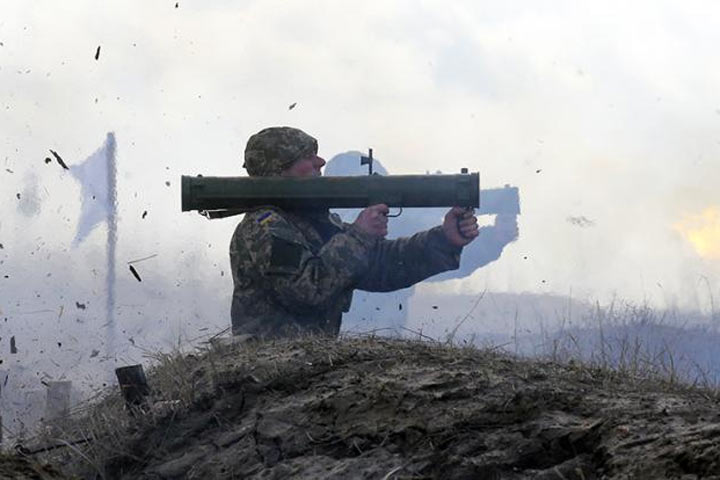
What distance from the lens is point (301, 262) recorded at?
26.8ft

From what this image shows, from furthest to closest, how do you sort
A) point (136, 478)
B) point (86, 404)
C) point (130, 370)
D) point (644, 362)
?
point (86, 404), point (130, 370), point (644, 362), point (136, 478)

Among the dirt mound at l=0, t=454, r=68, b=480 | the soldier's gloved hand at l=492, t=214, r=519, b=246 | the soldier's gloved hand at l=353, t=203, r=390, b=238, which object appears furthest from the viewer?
the soldier's gloved hand at l=492, t=214, r=519, b=246

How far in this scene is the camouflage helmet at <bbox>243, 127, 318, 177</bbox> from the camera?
8.66 meters

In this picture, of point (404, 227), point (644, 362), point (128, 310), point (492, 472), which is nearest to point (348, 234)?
point (644, 362)

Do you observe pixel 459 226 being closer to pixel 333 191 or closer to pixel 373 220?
pixel 373 220

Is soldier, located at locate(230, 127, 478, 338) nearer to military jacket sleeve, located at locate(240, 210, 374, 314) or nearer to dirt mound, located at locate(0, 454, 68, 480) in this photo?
military jacket sleeve, located at locate(240, 210, 374, 314)

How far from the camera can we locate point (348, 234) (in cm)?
827

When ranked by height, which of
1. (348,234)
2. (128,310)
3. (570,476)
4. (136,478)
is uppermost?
(348,234)

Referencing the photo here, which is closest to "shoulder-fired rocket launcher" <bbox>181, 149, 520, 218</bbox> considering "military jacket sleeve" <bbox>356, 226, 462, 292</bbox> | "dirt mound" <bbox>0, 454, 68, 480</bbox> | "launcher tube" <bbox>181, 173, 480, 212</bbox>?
"launcher tube" <bbox>181, 173, 480, 212</bbox>

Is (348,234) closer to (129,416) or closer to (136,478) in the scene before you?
(129,416)

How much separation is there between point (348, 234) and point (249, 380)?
2.24 m

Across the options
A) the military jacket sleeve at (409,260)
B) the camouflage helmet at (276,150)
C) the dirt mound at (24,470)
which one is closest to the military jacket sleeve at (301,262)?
the military jacket sleeve at (409,260)

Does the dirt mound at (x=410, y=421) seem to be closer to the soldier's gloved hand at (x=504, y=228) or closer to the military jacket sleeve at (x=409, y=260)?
the military jacket sleeve at (x=409, y=260)

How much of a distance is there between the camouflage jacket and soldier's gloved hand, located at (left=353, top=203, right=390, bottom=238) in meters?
0.04
